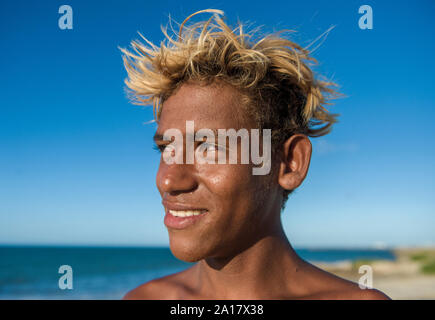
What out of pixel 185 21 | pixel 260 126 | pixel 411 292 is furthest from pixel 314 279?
pixel 411 292

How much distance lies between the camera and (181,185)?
2273mm

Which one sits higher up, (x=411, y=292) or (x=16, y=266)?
(x=16, y=266)

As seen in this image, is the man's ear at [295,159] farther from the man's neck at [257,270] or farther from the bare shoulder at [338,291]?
the bare shoulder at [338,291]

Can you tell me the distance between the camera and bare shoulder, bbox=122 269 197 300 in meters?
3.01

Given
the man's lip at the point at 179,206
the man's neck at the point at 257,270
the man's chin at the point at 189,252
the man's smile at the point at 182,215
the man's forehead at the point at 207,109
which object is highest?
the man's forehead at the point at 207,109

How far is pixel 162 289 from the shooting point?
3135 mm

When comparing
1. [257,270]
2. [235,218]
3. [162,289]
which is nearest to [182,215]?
[235,218]

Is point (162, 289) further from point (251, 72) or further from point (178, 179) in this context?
point (251, 72)

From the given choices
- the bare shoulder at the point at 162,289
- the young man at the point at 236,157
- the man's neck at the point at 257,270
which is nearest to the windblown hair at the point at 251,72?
the young man at the point at 236,157

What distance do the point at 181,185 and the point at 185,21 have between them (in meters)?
1.38

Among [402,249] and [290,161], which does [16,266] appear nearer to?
[290,161]

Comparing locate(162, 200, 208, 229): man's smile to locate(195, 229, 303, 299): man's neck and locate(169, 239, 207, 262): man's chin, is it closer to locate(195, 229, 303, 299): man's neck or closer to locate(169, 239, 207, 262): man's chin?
locate(169, 239, 207, 262): man's chin

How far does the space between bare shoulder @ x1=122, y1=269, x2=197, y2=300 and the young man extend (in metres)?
0.08

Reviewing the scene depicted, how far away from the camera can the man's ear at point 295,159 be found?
2562mm
